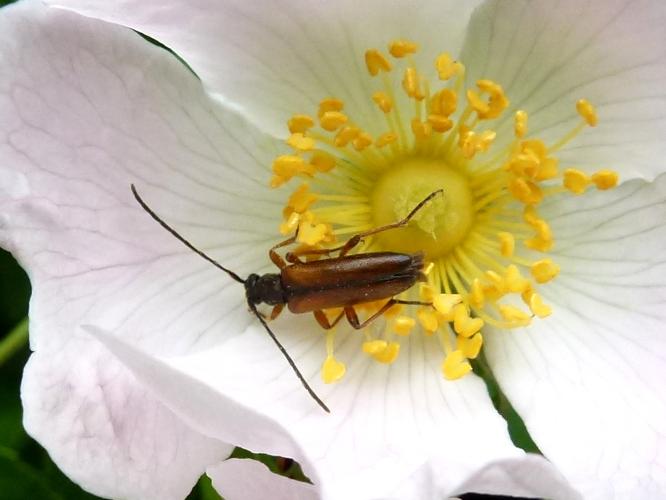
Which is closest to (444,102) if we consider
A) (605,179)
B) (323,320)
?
(605,179)

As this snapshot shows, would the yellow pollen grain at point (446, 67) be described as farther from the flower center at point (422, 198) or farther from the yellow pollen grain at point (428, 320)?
the yellow pollen grain at point (428, 320)

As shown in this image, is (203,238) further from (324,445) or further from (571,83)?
(571,83)

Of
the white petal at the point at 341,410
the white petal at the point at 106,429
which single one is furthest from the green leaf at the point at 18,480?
the white petal at the point at 341,410

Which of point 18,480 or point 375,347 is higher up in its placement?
point 375,347

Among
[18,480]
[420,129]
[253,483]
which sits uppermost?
[420,129]

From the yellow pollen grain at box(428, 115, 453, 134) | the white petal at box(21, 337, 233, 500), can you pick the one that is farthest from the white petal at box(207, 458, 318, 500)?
the yellow pollen grain at box(428, 115, 453, 134)

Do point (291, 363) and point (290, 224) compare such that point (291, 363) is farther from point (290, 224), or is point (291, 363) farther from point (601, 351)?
point (601, 351)

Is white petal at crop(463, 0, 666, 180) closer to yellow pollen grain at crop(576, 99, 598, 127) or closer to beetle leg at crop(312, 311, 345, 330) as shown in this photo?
yellow pollen grain at crop(576, 99, 598, 127)
